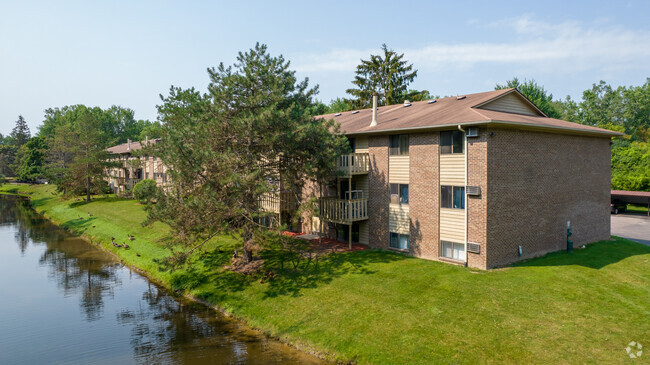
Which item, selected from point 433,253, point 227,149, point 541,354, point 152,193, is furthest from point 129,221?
point 541,354

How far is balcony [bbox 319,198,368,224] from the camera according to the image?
838 inches

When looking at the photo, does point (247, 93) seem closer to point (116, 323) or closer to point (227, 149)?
point (227, 149)

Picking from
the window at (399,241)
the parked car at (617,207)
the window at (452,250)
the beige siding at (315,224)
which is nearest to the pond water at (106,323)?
the window at (452,250)

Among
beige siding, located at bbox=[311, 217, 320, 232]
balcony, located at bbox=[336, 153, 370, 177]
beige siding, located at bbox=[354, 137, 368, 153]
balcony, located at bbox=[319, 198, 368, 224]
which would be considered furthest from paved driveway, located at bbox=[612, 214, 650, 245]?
beige siding, located at bbox=[311, 217, 320, 232]

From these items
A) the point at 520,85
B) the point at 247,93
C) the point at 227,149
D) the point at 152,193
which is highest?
the point at 520,85

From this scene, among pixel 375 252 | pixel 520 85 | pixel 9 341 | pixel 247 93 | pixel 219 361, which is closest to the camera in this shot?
pixel 219 361

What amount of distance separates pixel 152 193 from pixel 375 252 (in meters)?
12.3

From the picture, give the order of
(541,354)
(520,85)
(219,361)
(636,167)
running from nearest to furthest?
1. (541,354)
2. (219,361)
3. (636,167)
4. (520,85)

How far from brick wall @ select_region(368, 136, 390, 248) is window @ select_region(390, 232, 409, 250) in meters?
0.30

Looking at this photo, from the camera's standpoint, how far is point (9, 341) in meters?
14.6

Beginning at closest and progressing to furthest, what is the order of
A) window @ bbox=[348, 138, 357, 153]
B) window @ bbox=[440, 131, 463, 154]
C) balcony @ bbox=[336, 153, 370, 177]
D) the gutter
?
the gutter < window @ bbox=[440, 131, 463, 154] < balcony @ bbox=[336, 153, 370, 177] < window @ bbox=[348, 138, 357, 153]

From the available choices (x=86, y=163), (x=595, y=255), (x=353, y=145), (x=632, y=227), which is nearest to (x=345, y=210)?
(x=353, y=145)

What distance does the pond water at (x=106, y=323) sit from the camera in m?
13.3

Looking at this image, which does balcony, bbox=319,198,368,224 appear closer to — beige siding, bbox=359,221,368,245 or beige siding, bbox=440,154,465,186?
beige siding, bbox=359,221,368,245
